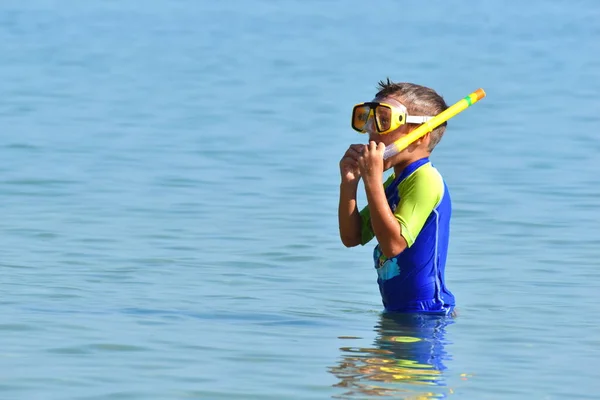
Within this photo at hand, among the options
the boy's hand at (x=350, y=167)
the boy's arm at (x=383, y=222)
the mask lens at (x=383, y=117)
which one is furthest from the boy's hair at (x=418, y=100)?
the boy's arm at (x=383, y=222)

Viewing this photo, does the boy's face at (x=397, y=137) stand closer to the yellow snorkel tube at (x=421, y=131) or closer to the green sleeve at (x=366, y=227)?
the yellow snorkel tube at (x=421, y=131)

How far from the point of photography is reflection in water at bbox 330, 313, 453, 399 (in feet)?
18.6

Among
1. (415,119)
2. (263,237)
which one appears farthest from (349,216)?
(263,237)

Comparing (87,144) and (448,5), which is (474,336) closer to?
(87,144)

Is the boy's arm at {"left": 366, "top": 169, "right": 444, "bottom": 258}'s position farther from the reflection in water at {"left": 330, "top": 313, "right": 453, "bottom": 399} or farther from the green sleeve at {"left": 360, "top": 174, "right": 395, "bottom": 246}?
the reflection in water at {"left": 330, "top": 313, "right": 453, "bottom": 399}

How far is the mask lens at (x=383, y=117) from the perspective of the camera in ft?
20.5

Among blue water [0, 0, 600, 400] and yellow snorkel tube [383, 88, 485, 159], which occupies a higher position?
yellow snorkel tube [383, 88, 485, 159]

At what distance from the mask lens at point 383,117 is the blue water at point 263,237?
89 cm

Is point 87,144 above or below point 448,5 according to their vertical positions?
below

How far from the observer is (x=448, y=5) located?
4112 cm

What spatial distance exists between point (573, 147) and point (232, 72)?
366 inches

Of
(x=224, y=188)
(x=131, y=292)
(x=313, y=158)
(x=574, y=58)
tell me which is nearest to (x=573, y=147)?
(x=313, y=158)

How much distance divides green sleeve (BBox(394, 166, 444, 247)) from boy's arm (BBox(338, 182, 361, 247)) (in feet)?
0.69

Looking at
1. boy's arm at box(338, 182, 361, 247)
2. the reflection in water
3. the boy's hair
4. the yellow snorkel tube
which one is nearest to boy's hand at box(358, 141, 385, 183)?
the yellow snorkel tube
